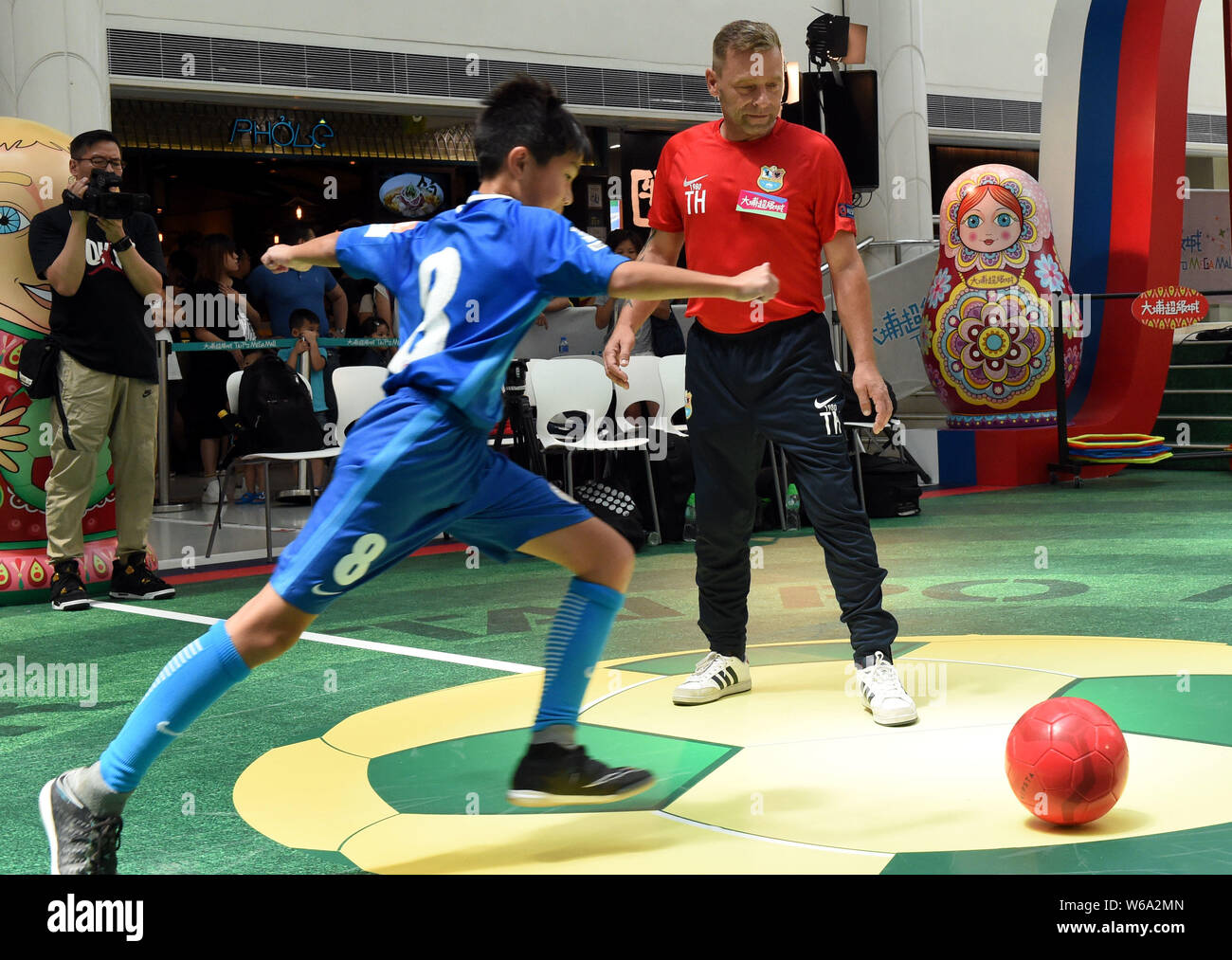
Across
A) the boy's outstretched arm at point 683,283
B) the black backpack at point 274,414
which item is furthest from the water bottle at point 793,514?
the boy's outstretched arm at point 683,283

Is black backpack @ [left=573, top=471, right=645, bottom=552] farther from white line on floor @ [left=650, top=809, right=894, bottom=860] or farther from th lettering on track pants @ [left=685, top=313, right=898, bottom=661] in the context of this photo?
white line on floor @ [left=650, top=809, right=894, bottom=860]

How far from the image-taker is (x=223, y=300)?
32.9 feet

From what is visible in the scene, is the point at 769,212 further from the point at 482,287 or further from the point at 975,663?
the point at 975,663

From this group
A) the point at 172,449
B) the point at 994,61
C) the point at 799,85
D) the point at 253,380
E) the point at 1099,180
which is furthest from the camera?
the point at 994,61

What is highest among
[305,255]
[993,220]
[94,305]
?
[993,220]

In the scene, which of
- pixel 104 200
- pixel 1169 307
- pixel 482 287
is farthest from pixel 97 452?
pixel 1169 307

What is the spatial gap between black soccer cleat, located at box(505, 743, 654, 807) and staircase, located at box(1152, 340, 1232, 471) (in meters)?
8.81

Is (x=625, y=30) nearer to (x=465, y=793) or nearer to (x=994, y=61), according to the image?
(x=994, y=61)

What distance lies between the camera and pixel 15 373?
246 inches

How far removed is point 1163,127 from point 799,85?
2.96 meters

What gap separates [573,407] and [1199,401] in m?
6.09

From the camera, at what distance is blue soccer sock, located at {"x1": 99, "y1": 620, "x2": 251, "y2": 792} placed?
2.38 metres

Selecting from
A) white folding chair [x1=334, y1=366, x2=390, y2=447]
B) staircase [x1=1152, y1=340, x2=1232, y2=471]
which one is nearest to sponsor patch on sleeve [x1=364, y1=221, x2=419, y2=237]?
white folding chair [x1=334, y1=366, x2=390, y2=447]
